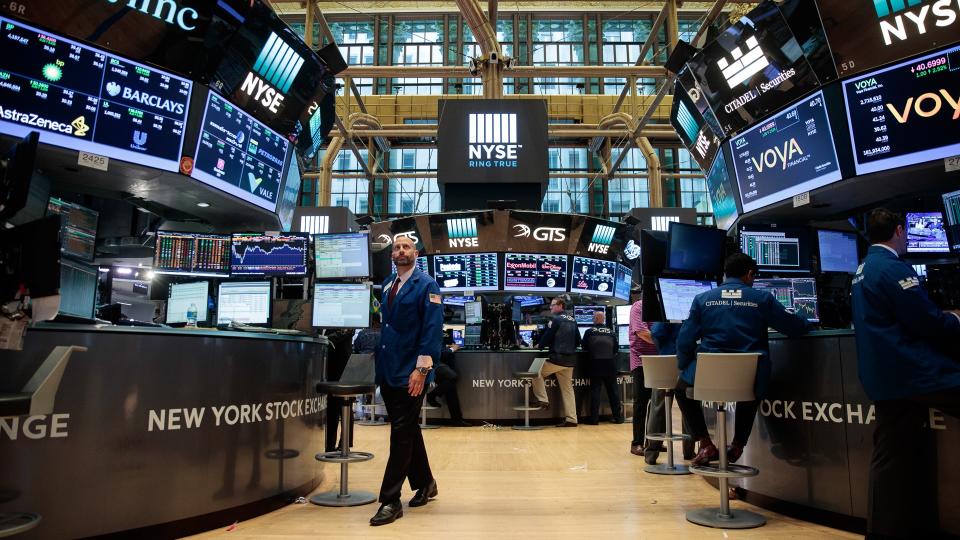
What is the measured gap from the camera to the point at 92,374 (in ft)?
8.62

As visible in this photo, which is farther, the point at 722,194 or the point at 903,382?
the point at 722,194

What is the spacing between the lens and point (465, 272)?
33.6 ft

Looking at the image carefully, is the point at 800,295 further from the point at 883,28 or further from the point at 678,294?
the point at 883,28

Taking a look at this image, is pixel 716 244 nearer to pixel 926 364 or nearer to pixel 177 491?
pixel 926 364

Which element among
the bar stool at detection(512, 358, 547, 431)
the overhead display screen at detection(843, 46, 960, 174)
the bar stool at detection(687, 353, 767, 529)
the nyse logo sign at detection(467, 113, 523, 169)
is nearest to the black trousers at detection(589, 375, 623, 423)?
the bar stool at detection(512, 358, 547, 431)

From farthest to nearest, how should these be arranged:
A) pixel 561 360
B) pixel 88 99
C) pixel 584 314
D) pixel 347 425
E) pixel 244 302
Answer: pixel 584 314, pixel 561 360, pixel 244 302, pixel 88 99, pixel 347 425

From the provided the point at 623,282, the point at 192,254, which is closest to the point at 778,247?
the point at 192,254

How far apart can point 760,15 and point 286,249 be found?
4.45 metres

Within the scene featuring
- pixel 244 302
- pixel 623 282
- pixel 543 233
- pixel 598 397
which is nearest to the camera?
pixel 244 302

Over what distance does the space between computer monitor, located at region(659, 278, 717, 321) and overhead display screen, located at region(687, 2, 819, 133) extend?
191 centimetres

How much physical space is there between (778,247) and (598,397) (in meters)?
4.11

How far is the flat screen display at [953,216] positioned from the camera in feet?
13.3

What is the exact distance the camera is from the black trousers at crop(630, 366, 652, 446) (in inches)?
218

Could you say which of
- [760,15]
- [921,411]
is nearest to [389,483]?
[921,411]
